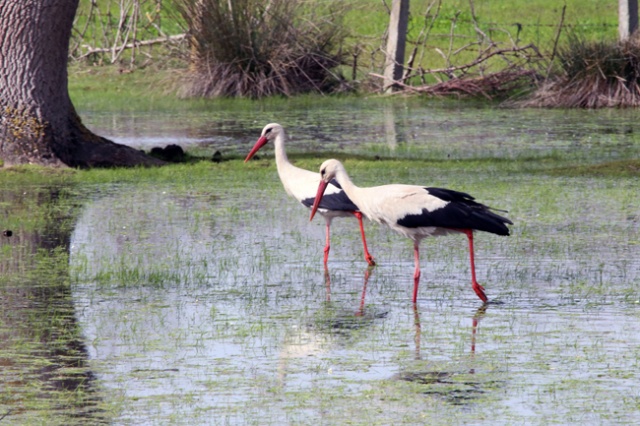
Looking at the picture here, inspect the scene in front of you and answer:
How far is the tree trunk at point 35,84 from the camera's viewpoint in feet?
52.2

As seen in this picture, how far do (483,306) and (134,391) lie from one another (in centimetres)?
296

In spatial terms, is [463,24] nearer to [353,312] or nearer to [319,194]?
[319,194]

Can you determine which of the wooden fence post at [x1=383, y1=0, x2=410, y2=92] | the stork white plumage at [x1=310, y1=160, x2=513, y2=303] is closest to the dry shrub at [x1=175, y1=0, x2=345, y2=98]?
the wooden fence post at [x1=383, y1=0, x2=410, y2=92]

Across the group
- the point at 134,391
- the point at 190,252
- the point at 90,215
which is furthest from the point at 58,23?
the point at 134,391

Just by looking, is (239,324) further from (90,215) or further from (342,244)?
(90,215)

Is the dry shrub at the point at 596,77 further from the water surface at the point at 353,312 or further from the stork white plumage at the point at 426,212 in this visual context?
the stork white plumage at the point at 426,212

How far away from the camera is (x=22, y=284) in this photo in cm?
1000

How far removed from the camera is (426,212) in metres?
9.71

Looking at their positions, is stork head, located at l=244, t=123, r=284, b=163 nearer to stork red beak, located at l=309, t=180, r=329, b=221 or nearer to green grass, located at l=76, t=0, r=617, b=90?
stork red beak, located at l=309, t=180, r=329, b=221

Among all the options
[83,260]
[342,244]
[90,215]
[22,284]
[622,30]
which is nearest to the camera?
[22,284]

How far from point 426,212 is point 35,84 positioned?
7801 mm

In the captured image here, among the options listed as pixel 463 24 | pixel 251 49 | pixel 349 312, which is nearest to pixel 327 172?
pixel 349 312

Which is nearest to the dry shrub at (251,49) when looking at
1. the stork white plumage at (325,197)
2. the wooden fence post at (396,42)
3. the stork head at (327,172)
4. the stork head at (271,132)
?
the wooden fence post at (396,42)

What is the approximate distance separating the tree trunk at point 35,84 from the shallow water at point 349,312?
1.55 metres
